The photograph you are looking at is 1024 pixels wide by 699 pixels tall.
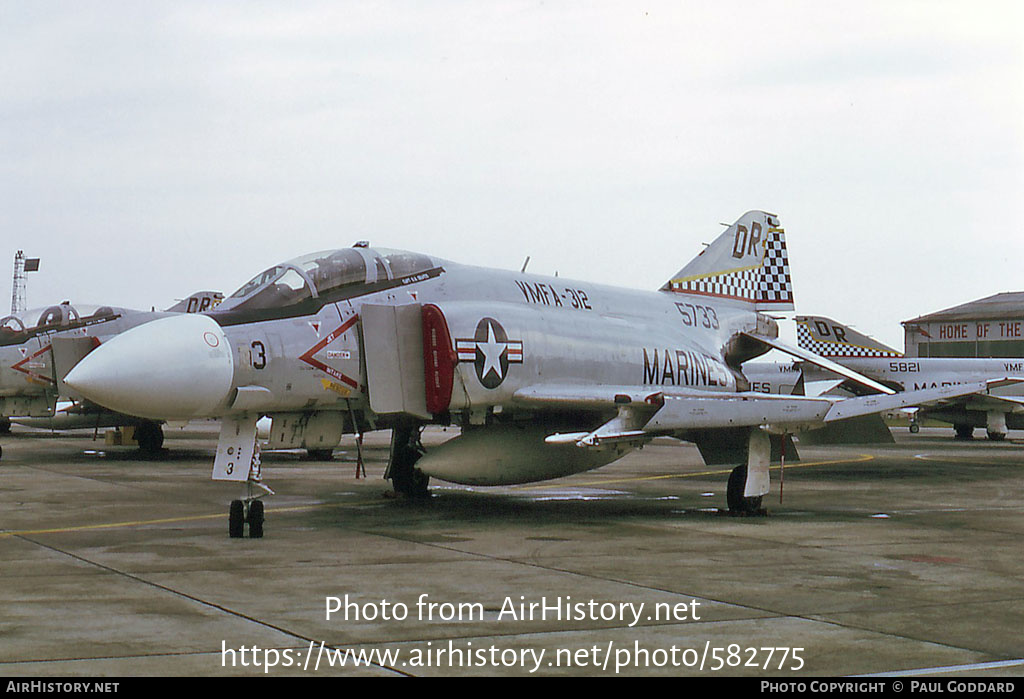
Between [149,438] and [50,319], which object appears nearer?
[50,319]

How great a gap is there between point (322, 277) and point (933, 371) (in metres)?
25.0

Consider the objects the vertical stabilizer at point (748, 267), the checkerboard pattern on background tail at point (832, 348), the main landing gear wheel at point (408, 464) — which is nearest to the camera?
the main landing gear wheel at point (408, 464)

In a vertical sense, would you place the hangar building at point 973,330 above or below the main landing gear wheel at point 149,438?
above

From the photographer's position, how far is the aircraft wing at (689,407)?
11.2 metres

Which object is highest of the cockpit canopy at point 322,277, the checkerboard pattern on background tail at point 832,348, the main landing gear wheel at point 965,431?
the checkerboard pattern on background tail at point 832,348

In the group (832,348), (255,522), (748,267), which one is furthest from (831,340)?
(255,522)

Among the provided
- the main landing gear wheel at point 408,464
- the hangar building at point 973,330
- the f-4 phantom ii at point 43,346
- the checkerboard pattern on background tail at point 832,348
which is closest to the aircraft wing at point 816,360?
the main landing gear wheel at point 408,464

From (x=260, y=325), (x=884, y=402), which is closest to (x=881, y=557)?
(x=884, y=402)

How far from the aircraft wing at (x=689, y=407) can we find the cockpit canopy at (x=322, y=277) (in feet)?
6.03

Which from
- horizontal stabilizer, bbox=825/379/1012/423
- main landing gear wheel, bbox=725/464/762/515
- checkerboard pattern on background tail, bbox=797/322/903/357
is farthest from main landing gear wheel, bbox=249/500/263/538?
checkerboard pattern on background tail, bbox=797/322/903/357

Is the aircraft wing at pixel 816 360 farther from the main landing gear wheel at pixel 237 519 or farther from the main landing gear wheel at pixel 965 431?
the main landing gear wheel at pixel 965 431

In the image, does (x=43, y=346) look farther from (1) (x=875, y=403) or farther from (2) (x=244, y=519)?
(1) (x=875, y=403)

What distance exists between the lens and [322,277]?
10625mm

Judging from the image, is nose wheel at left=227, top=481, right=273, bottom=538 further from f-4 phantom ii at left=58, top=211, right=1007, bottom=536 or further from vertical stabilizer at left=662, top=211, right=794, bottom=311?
vertical stabilizer at left=662, top=211, right=794, bottom=311
